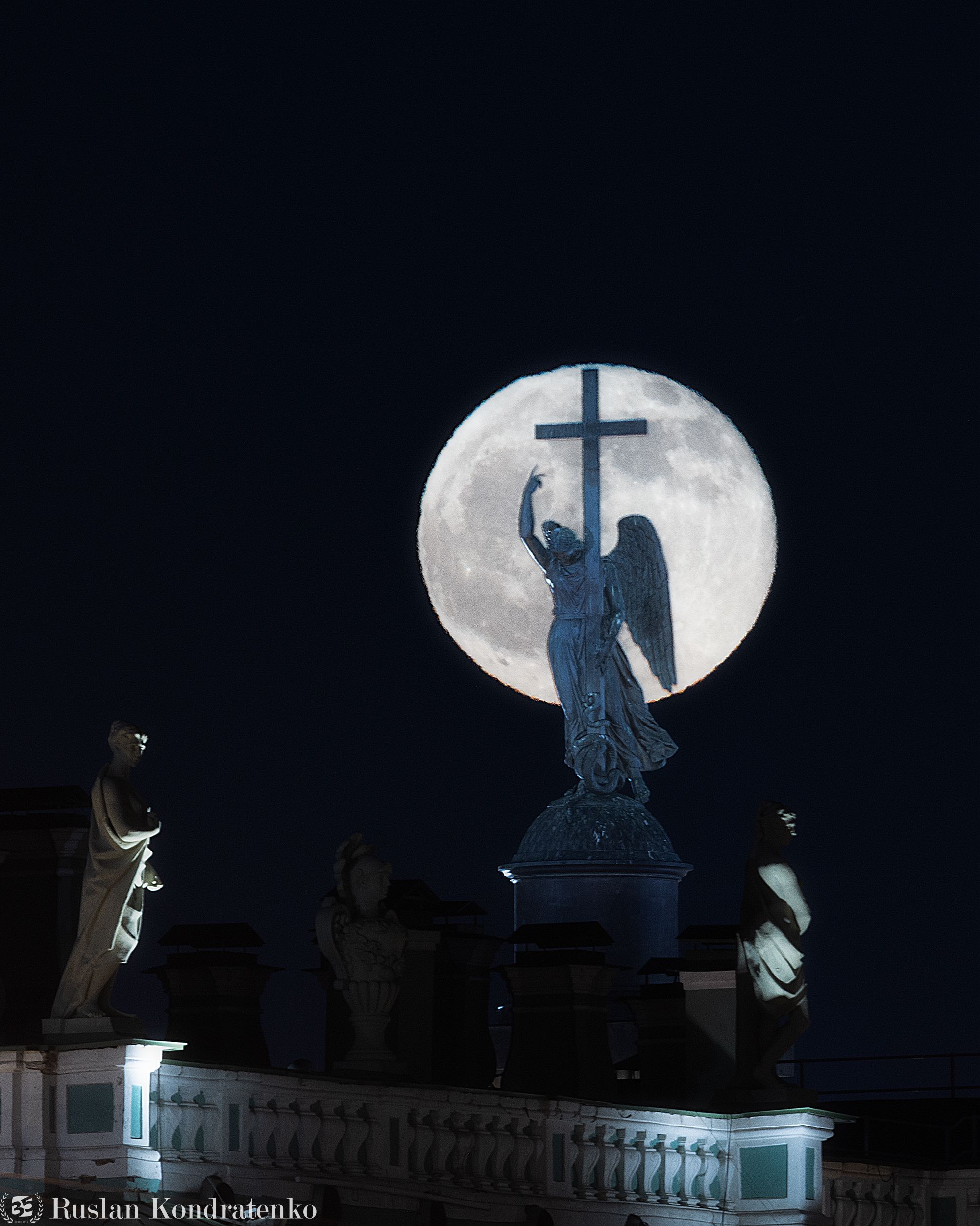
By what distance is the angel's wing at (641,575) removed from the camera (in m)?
32.5

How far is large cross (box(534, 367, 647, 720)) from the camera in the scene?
3241cm

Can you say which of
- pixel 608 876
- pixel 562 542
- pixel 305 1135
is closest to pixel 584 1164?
pixel 305 1135

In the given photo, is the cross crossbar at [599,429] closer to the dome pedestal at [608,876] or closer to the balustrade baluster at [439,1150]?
the dome pedestal at [608,876]

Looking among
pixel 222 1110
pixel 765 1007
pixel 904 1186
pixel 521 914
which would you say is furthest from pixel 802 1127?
pixel 521 914

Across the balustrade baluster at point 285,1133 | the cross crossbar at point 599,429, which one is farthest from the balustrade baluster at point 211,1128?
the cross crossbar at point 599,429

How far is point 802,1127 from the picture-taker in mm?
20031

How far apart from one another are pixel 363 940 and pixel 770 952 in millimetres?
2865

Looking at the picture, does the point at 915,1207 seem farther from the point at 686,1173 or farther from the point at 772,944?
the point at 772,944

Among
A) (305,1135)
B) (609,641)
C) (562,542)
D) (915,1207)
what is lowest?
(915,1207)

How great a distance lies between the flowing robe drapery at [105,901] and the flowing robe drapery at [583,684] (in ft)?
50.6

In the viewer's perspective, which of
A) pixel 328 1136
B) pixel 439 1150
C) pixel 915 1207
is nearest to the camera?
pixel 328 1136

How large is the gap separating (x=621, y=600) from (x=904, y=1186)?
1133cm

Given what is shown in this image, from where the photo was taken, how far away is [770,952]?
2002 cm

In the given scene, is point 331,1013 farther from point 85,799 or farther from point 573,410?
point 573,410
